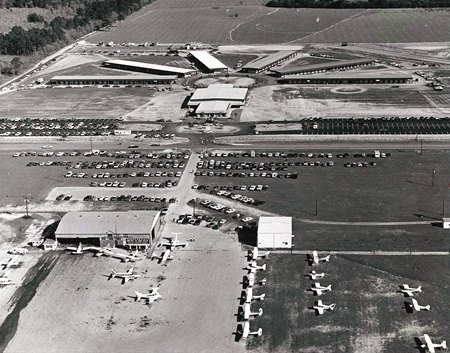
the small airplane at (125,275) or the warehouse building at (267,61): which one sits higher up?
the warehouse building at (267,61)

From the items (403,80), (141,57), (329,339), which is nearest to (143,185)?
(329,339)

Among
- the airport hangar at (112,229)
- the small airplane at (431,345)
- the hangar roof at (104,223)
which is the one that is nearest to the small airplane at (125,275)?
the airport hangar at (112,229)

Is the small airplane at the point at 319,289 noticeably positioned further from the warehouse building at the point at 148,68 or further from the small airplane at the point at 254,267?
the warehouse building at the point at 148,68

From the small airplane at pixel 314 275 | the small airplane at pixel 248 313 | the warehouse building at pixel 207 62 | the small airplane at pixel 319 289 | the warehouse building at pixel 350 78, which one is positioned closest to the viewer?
the small airplane at pixel 248 313

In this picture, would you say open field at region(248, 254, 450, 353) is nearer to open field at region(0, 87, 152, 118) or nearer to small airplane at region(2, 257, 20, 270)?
small airplane at region(2, 257, 20, 270)

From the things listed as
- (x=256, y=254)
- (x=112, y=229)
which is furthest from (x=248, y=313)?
(x=112, y=229)

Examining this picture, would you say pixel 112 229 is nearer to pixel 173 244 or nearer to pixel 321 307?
pixel 173 244

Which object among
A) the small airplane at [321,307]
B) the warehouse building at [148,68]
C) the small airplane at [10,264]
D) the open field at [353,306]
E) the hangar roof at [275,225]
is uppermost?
the warehouse building at [148,68]

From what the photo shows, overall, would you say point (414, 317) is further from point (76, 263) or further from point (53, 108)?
point (53, 108)
